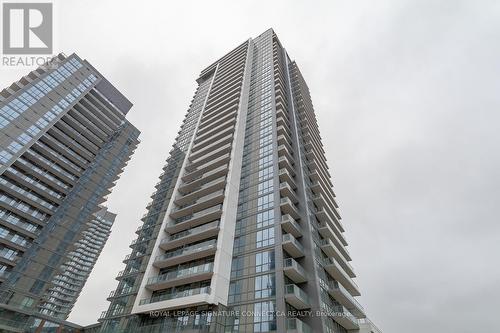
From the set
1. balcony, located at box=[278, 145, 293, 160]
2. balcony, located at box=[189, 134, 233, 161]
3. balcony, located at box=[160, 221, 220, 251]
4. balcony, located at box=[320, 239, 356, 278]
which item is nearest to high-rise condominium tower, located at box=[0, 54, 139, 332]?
balcony, located at box=[160, 221, 220, 251]

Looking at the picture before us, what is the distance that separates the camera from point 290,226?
35469 mm

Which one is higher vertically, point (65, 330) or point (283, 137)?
point (283, 137)

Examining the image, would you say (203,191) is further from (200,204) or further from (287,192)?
(287,192)

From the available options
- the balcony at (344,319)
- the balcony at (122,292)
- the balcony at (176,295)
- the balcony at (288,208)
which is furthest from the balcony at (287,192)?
the balcony at (122,292)

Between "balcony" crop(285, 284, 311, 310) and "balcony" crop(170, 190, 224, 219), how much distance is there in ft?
52.7

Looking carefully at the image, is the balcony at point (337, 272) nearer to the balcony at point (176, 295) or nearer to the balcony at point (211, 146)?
the balcony at point (176, 295)

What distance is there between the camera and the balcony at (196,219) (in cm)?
3884

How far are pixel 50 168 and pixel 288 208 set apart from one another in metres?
50.9

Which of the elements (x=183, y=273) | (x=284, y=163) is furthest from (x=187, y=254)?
(x=284, y=163)

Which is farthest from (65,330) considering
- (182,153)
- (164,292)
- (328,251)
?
(328,251)

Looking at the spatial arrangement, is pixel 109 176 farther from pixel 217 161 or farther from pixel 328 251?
pixel 328 251

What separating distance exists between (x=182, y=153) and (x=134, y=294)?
91.5 feet

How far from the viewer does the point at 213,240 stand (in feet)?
115

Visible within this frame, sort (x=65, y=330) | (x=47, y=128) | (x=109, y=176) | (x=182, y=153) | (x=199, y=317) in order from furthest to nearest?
(x=109, y=176), (x=47, y=128), (x=182, y=153), (x=65, y=330), (x=199, y=317)
